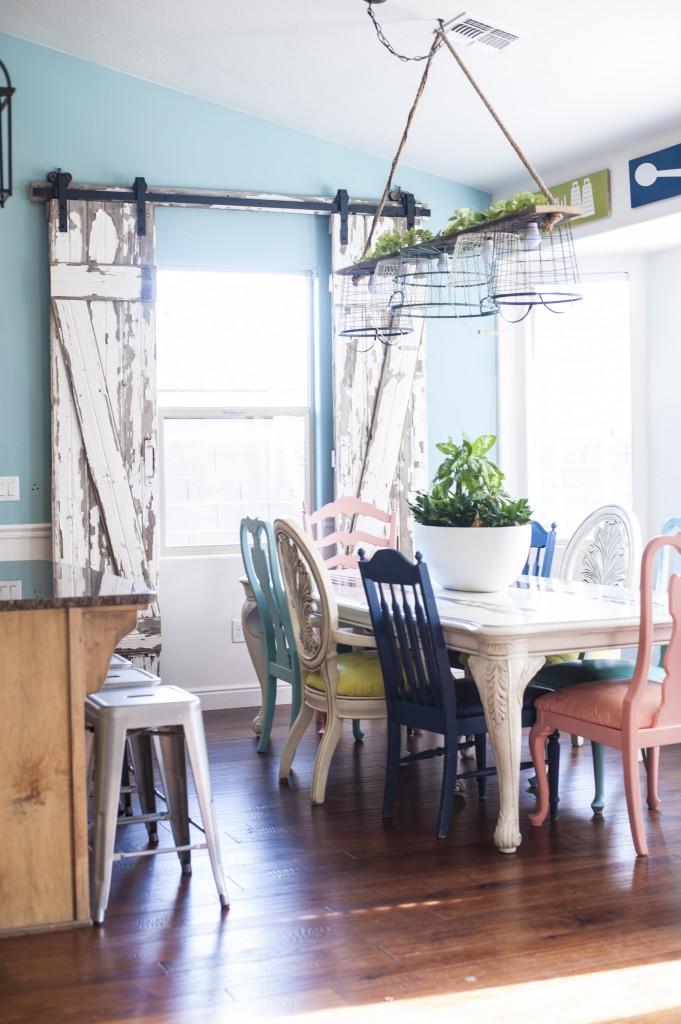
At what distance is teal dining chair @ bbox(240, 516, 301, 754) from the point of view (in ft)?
14.8

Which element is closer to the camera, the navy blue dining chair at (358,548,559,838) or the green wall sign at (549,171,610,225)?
the navy blue dining chair at (358,548,559,838)

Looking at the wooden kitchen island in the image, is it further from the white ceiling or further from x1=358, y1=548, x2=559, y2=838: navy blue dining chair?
the white ceiling

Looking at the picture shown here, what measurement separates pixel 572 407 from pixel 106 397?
2.54m

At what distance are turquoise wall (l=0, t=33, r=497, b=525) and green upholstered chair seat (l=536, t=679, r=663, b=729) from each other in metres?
2.65

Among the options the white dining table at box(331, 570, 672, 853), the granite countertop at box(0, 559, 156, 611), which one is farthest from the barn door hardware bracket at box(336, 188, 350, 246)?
the granite countertop at box(0, 559, 156, 611)

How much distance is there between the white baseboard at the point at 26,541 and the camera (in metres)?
5.49

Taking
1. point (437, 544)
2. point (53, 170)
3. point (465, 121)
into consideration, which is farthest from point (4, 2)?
point (437, 544)

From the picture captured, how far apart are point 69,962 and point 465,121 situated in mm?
4286

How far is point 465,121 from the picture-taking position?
5.54m

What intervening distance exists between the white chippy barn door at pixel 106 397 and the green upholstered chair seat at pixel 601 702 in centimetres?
258

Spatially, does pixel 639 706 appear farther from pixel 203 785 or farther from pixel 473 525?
pixel 203 785

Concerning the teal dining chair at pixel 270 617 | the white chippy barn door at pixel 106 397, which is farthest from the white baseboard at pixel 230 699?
the teal dining chair at pixel 270 617

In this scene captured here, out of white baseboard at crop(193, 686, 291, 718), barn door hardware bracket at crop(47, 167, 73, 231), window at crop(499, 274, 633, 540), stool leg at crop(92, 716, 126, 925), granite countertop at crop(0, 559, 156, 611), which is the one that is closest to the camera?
granite countertop at crop(0, 559, 156, 611)

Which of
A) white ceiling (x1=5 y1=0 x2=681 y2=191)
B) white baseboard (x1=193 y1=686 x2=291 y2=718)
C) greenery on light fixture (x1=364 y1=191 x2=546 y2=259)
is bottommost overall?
white baseboard (x1=193 y1=686 x2=291 y2=718)
